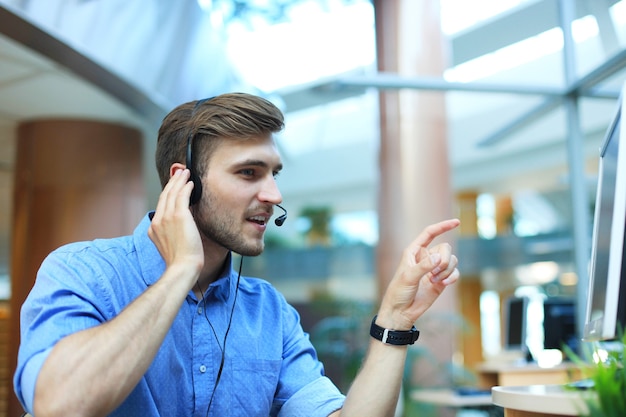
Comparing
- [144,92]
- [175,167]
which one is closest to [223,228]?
[175,167]

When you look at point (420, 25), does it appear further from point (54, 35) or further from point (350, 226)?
point (350, 226)

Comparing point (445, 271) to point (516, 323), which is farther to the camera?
point (516, 323)

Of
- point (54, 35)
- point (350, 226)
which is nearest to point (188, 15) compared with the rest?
point (54, 35)

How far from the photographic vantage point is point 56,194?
5.41m

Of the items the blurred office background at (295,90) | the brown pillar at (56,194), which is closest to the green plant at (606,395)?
the blurred office background at (295,90)

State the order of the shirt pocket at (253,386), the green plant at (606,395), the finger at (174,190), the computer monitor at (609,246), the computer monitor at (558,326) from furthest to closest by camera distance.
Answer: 1. the computer monitor at (558,326)
2. the shirt pocket at (253,386)
3. the finger at (174,190)
4. the computer monitor at (609,246)
5. the green plant at (606,395)

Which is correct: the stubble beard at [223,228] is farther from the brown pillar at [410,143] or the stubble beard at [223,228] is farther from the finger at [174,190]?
the brown pillar at [410,143]

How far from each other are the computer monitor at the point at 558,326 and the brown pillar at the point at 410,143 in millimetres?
1013

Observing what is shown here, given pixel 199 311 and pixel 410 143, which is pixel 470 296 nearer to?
pixel 410 143

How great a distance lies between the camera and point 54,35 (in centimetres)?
358

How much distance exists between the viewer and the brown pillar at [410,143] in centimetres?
624

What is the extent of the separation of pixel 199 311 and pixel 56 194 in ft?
13.7

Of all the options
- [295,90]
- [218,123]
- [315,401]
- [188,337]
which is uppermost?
[295,90]

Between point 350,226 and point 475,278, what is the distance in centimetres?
889
